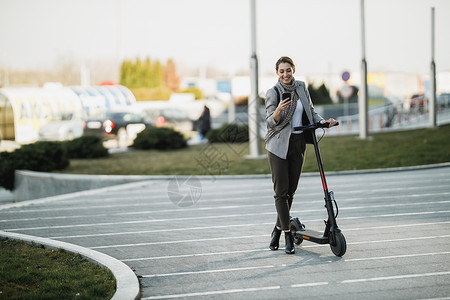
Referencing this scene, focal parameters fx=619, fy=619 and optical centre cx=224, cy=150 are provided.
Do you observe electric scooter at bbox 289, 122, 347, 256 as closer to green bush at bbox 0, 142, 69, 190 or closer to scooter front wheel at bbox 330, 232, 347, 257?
scooter front wheel at bbox 330, 232, 347, 257

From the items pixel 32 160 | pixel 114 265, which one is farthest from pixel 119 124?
pixel 114 265

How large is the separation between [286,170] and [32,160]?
10.8m

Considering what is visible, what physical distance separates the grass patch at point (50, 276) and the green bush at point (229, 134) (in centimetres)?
1617

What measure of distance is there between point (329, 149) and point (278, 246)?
13.2 m

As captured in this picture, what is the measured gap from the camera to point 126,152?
2103 centimetres

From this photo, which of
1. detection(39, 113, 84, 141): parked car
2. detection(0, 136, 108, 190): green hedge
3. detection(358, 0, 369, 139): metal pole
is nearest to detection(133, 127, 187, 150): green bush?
detection(0, 136, 108, 190): green hedge

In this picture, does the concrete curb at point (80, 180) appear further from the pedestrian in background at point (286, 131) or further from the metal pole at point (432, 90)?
the metal pole at point (432, 90)

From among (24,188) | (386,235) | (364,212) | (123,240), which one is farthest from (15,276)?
(24,188)

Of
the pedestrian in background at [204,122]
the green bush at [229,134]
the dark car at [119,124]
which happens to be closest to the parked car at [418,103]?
the pedestrian in background at [204,122]

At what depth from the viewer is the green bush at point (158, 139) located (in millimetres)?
21500

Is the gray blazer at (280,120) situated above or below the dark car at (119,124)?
above

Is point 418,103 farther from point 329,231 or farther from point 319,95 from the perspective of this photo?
point 329,231

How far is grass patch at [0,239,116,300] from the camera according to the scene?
15.9ft

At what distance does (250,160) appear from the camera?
16969 mm
